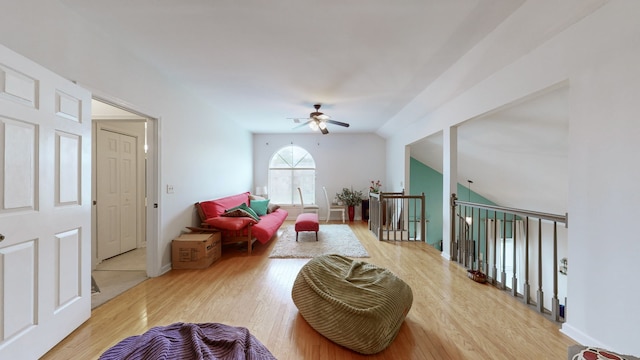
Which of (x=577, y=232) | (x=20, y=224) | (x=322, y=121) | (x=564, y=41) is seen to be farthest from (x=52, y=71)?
(x=577, y=232)

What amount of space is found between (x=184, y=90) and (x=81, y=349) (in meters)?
3.07

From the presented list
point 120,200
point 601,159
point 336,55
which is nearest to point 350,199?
point 336,55

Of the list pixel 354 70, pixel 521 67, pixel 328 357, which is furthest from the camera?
pixel 354 70

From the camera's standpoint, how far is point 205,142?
4.13 metres

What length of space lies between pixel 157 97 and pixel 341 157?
4.91 meters

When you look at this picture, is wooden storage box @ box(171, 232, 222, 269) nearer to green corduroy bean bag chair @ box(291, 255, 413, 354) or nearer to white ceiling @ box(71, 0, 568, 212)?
green corduroy bean bag chair @ box(291, 255, 413, 354)

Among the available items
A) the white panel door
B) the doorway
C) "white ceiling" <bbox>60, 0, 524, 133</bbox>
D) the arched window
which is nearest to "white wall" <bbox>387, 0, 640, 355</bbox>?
"white ceiling" <bbox>60, 0, 524, 133</bbox>

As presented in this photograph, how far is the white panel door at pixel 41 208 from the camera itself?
1388 millimetres

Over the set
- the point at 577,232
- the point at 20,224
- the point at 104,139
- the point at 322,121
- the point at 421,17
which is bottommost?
the point at 577,232

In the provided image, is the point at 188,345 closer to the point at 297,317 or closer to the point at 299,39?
the point at 297,317

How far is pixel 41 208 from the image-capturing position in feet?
5.20

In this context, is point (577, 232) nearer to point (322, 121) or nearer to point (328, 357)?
point (328, 357)

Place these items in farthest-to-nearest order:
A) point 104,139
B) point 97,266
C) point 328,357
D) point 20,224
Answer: point 104,139 → point 97,266 → point 328,357 → point 20,224

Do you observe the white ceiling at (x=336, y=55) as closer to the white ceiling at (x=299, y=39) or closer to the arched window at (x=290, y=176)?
the white ceiling at (x=299, y=39)
